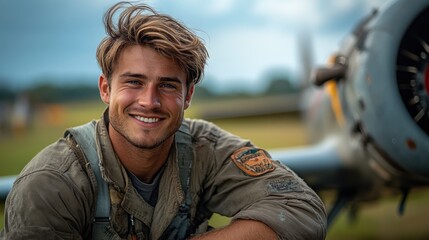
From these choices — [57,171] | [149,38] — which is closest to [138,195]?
[57,171]

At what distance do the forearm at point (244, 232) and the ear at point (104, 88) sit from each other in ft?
2.43

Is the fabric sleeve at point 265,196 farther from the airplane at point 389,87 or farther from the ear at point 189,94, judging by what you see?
the airplane at point 389,87

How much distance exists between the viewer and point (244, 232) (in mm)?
2266

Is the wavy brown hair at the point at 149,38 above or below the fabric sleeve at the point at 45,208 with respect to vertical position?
above

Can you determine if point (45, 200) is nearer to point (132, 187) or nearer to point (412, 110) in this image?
point (132, 187)

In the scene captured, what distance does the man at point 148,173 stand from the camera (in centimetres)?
221

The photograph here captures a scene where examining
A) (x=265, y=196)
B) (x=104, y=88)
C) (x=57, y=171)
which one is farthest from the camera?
(x=104, y=88)

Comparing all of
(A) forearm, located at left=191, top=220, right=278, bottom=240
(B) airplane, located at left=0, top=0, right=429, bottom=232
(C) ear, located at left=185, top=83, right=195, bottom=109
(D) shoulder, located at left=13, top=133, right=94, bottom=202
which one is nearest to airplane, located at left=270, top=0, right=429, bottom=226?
(B) airplane, located at left=0, top=0, right=429, bottom=232

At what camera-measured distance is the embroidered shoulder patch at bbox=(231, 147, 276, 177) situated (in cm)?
259

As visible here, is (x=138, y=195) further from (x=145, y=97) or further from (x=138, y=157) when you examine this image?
(x=145, y=97)

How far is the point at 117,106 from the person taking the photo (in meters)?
2.40

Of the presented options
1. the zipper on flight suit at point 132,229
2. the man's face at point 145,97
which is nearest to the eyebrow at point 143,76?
the man's face at point 145,97

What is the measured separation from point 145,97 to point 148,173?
0.37 m

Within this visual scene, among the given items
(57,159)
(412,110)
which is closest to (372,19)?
(412,110)
